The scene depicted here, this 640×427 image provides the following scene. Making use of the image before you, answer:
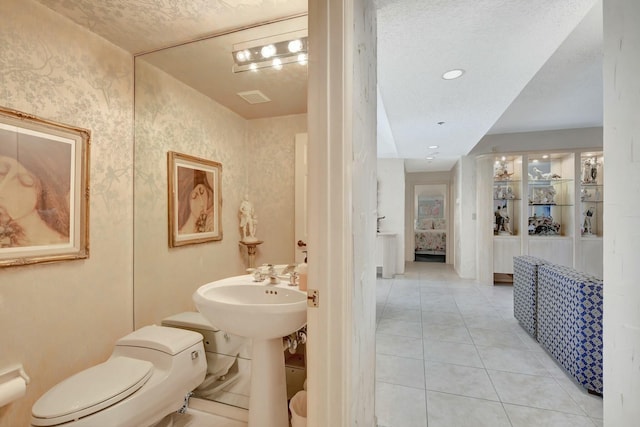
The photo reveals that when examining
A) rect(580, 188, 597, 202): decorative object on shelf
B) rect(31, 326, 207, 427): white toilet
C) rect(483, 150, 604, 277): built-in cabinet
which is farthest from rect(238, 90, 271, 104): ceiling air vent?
rect(580, 188, 597, 202): decorative object on shelf

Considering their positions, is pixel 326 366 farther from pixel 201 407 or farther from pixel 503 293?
pixel 503 293

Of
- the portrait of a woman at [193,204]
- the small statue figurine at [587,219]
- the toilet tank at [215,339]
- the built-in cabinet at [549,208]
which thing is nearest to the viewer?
the toilet tank at [215,339]

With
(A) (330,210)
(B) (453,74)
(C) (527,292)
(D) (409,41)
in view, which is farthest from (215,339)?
(C) (527,292)

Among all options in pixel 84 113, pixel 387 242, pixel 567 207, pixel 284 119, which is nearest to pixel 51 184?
pixel 84 113

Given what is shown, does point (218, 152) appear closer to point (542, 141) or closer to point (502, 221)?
point (502, 221)

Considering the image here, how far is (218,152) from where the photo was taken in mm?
1923

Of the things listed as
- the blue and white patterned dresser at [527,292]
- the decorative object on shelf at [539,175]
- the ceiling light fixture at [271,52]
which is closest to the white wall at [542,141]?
the decorative object on shelf at [539,175]

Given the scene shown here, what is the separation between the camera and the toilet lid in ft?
3.79

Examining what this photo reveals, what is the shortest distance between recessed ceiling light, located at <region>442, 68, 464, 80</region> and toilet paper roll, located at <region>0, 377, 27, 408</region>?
3257 millimetres

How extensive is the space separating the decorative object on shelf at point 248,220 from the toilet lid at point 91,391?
0.86 meters

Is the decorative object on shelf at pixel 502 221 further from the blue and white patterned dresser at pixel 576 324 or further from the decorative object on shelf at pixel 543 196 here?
the blue and white patterned dresser at pixel 576 324

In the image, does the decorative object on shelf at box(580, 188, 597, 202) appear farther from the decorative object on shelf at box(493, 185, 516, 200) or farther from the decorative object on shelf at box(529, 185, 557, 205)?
the decorative object on shelf at box(493, 185, 516, 200)

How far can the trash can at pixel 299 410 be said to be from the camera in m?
1.32

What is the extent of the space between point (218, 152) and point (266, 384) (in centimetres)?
142
